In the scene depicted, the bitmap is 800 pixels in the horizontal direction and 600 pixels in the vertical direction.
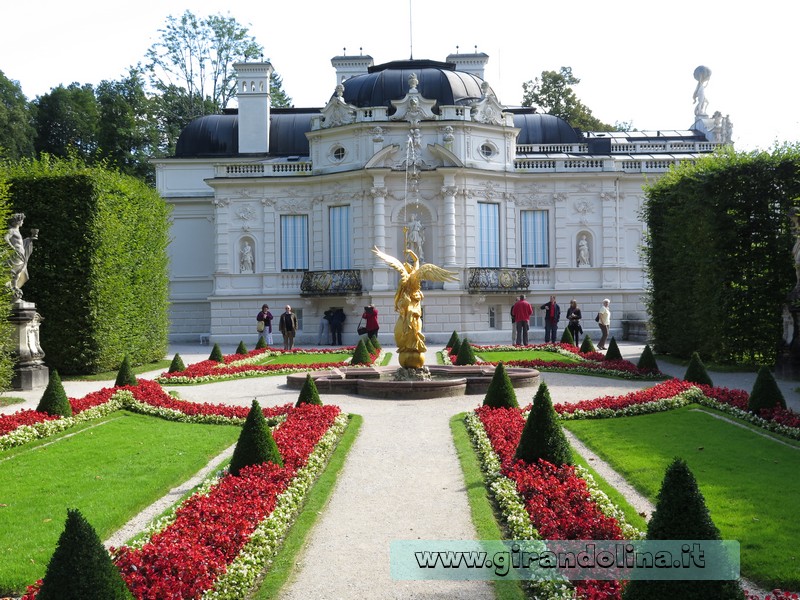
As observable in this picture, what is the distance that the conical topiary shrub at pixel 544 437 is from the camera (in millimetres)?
9750

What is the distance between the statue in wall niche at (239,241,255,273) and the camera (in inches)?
1516

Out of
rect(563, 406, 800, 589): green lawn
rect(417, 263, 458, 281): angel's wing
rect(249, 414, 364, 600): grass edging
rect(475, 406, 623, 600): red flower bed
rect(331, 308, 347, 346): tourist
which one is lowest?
rect(249, 414, 364, 600): grass edging

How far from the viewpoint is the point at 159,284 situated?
2925 centimetres

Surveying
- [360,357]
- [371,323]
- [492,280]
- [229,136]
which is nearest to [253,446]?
[360,357]

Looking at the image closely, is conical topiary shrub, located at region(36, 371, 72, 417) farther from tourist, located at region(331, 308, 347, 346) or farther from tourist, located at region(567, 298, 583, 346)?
tourist, located at region(331, 308, 347, 346)

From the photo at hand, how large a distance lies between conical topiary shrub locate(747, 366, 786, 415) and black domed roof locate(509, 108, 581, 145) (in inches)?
1209

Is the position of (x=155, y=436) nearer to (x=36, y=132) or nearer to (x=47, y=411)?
(x=47, y=411)

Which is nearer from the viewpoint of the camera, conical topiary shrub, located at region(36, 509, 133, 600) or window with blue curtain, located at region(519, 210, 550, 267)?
conical topiary shrub, located at region(36, 509, 133, 600)

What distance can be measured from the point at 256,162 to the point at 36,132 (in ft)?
76.0

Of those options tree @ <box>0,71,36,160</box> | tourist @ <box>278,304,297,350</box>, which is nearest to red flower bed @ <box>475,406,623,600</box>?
tourist @ <box>278,304,297,350</box>

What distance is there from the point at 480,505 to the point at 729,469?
3575 mm

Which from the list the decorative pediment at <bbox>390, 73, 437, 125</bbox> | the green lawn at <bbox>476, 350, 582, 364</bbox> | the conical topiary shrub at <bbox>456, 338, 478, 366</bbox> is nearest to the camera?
the conical topiary shrub at <bbox>456, 338, 478, 366</bbox>

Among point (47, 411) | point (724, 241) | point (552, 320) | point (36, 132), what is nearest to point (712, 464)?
point (47, 411)

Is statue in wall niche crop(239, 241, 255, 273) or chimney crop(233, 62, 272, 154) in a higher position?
chimney crop(233, 62, 272, 154)
